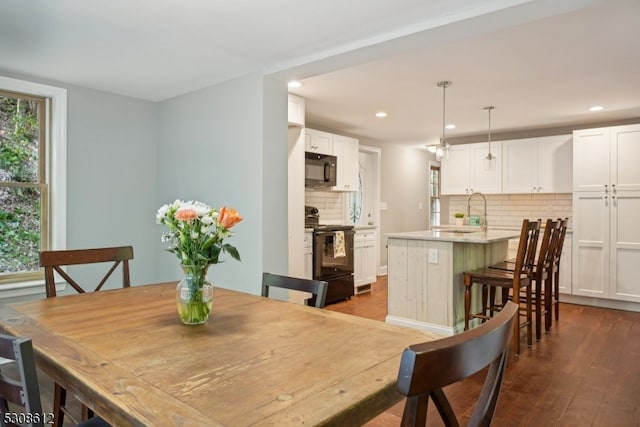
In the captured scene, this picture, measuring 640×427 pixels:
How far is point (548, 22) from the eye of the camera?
2504 mm

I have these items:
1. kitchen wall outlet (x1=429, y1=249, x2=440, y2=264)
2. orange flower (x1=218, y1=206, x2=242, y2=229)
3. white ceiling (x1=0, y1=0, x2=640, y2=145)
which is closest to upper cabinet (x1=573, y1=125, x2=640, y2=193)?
white ceiling (x1=0, y1=0, x2=640, y2=145)

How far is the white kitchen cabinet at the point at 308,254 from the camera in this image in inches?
181

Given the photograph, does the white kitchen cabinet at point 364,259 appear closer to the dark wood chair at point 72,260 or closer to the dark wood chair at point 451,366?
the dark wood chair at point 72,260

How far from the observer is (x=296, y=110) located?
4.23 metres

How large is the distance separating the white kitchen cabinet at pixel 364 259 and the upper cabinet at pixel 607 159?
2.63m

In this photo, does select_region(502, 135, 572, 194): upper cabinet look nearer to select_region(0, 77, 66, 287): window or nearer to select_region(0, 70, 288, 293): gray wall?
select_region(0, 70, 288, 293): gray wall

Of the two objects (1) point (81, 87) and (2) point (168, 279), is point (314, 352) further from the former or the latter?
(1) point (81, 87)

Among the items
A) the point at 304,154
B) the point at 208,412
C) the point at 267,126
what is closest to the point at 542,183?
the point at 304,154

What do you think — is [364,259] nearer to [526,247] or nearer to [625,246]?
[526,247]

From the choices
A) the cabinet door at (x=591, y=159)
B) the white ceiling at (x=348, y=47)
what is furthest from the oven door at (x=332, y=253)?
the cabinet door at (x=591, y=159)

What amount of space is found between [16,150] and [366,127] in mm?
3997

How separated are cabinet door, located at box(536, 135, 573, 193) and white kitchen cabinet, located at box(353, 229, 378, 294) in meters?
2.38

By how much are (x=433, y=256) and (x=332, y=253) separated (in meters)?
1.45

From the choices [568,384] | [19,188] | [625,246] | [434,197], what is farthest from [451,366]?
[434,197]
